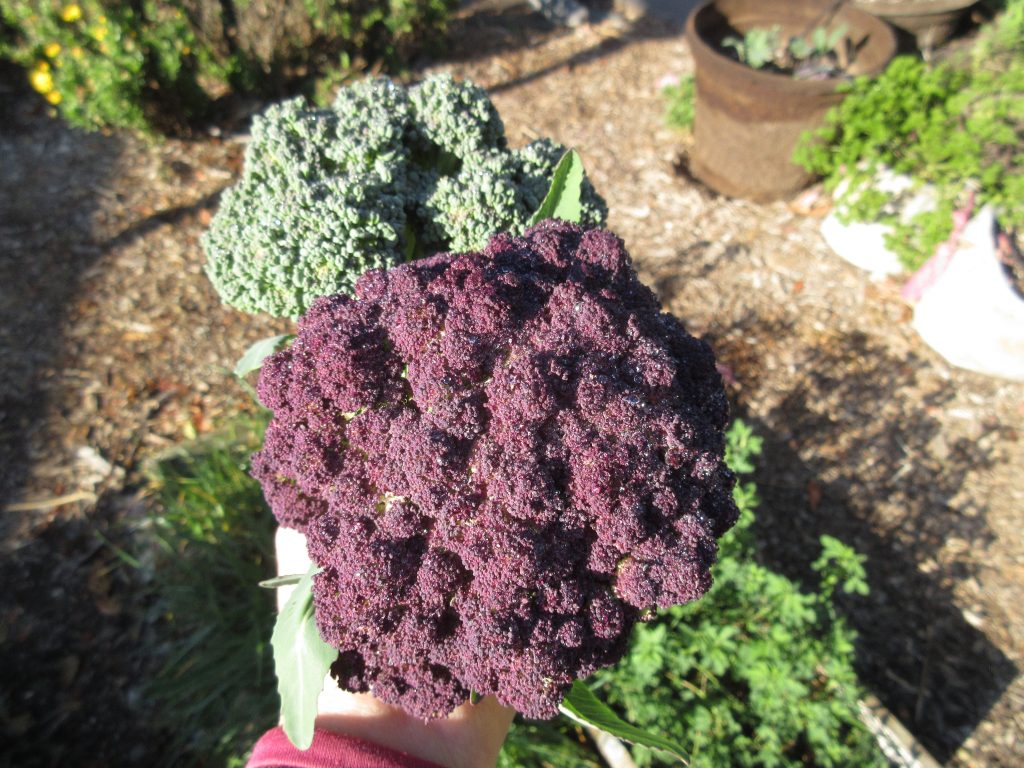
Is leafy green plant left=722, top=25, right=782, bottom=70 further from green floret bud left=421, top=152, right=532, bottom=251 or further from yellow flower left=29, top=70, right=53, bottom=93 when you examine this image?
yellow flower left=29, top=70, right=53, bottom=93

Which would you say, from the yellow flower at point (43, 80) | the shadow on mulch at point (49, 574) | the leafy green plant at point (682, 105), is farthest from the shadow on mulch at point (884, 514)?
the yellow flower at point (43, 80)

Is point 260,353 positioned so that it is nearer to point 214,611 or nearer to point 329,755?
point 329,755

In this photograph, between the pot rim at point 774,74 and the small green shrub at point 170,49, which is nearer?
the pot rim at point 774,74

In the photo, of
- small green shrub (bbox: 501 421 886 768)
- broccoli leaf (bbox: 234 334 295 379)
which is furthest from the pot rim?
broccoli leaf (bbox: 234 334 295 379)

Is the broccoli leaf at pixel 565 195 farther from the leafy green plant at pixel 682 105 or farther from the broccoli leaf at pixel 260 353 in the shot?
the leafy green plant at pixel 682 105

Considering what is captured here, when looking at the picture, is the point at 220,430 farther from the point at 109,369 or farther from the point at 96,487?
the point at 109,369
